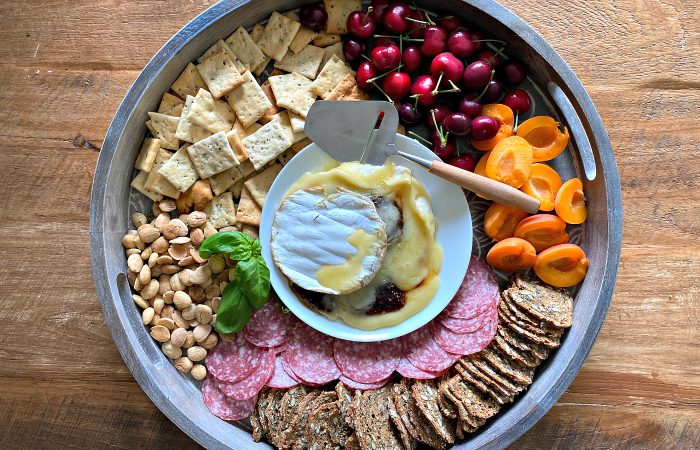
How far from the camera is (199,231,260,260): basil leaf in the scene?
1978 millimetres

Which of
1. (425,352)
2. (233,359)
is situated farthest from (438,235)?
(233,359)

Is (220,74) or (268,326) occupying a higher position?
(220,74)

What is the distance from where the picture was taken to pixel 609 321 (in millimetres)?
2199

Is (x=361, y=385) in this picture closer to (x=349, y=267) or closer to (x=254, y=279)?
(x=349, y=267)

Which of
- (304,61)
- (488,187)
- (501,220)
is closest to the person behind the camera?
(488,187)

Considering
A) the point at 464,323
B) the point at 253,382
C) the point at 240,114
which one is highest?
the point at 240,114

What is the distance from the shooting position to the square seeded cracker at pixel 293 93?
2115 millimetres

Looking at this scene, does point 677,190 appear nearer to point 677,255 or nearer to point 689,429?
point 677,255

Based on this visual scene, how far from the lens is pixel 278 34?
2.14 metres

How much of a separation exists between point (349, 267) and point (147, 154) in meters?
0.86

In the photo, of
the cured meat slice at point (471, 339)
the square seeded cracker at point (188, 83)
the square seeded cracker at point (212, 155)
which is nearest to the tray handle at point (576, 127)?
the cured meat slice at point (471, 339)

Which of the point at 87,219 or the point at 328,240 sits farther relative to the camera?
the point at 87,219

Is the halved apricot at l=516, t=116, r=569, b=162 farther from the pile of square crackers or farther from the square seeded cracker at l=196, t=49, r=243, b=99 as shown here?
the square seeded cracker at l=196, t=49, r=243, b=99

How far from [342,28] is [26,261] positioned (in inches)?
60.4
